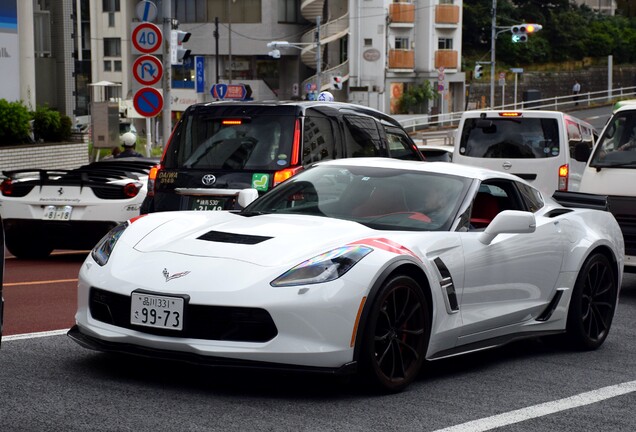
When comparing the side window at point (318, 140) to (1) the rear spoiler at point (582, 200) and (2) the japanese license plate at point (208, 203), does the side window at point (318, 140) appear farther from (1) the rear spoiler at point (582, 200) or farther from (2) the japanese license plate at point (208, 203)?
(1) the rear spoiler at point (582, 200)

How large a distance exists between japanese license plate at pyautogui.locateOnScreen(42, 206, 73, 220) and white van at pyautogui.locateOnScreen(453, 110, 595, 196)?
20.4 ft

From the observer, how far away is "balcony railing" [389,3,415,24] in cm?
7356

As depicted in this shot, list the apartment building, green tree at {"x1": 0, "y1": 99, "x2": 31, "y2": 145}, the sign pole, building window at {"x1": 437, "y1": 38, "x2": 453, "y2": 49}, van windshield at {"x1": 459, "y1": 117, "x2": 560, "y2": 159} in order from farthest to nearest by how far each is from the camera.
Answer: building window at {"x1": 437, "y1": 38, "x2": 453, "y2": 49} < the apartment building < green tree at {"x1": 0, "y1": 99, "x2": 31, "y2": 145} < the sign pole < van windshield at {"x1": 459, "y1": 117, "x2": 560, "y2": 159}

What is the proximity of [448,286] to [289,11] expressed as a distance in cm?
7231

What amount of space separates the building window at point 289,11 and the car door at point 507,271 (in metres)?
70.4

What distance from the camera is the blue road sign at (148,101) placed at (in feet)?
63.4

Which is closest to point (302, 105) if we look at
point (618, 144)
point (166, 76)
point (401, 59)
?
point (618, 144)

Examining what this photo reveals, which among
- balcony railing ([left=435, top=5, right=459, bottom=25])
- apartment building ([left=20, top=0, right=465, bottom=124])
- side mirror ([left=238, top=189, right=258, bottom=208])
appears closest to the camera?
side mirror ([left=238, top=189, right=258, bottom=208])

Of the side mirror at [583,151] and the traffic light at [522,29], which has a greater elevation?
the traffic light at [522,29]

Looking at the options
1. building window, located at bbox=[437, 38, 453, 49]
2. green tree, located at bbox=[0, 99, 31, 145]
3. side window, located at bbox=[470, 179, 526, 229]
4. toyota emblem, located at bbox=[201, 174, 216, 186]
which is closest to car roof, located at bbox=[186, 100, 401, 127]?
toyota emblem, located at bbox=[201, 174, 216, 186]

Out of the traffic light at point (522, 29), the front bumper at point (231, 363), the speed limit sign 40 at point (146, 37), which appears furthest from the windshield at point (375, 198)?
the traffic light at point (522, 29)

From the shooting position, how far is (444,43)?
76.2m

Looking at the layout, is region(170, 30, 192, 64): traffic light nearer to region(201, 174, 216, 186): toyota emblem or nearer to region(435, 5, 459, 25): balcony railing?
region(201, 174, 216, 186): toyota emblem

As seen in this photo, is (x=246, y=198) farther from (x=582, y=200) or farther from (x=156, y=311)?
(x=582, y=200)
